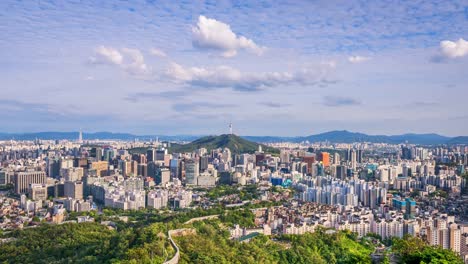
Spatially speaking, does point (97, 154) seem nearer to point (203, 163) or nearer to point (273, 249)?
point (203, 163)

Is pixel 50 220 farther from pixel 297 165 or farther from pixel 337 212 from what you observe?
pixel 297 165

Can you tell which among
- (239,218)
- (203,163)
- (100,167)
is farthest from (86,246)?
(203,163)

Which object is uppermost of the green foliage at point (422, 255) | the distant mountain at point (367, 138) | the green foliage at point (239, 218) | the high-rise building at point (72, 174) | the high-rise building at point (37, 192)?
the distant mountain at point (367, 138)

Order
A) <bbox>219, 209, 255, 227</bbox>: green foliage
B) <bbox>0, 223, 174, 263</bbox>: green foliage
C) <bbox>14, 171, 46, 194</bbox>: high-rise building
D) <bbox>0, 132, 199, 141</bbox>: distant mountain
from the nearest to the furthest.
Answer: <bbox>0, 223, 174, 263</bbox>: green foliage, <bbox>219, 209, 255, 227</bbox>: green foliage, <bbox>14, 171, 46, 194</bbox>: high-rise building, <bbox>0, 132, 199, 141</bbox>: distant mountain

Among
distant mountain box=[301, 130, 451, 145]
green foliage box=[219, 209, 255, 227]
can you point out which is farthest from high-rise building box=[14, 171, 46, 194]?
distant mountain box=[301, 130, 451, 145]

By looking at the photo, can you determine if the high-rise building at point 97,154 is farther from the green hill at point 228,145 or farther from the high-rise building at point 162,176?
the green hill at point 228,145

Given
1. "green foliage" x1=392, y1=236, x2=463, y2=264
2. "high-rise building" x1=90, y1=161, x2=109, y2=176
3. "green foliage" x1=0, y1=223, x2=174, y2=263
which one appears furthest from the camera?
"high-rise building" x1=90, y1=161, x2=109, y2=176

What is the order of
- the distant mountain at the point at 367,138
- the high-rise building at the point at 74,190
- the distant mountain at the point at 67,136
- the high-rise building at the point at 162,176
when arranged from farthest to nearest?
the distant mountain at the point at 67,136
the distant mountain at the point at 367,138
the high-rise building at the point at 162,176
the high-rise building at the point at 74,190

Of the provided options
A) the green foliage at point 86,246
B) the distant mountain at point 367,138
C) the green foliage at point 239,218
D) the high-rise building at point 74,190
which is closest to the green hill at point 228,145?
the high-rise building at point 74,190

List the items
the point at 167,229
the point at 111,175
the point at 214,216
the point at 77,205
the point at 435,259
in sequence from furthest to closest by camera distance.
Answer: the point at 111,175
the point at 77,205
the point at 214,216
the point at 167,229
the point at 435,259

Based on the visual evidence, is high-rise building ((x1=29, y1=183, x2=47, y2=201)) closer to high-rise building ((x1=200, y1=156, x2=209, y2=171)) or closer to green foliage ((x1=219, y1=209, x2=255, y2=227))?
green foliage ((x1=219, y1=209, x2=255, y2=227))

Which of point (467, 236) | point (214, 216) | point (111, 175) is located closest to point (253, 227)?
point (214, 216)
